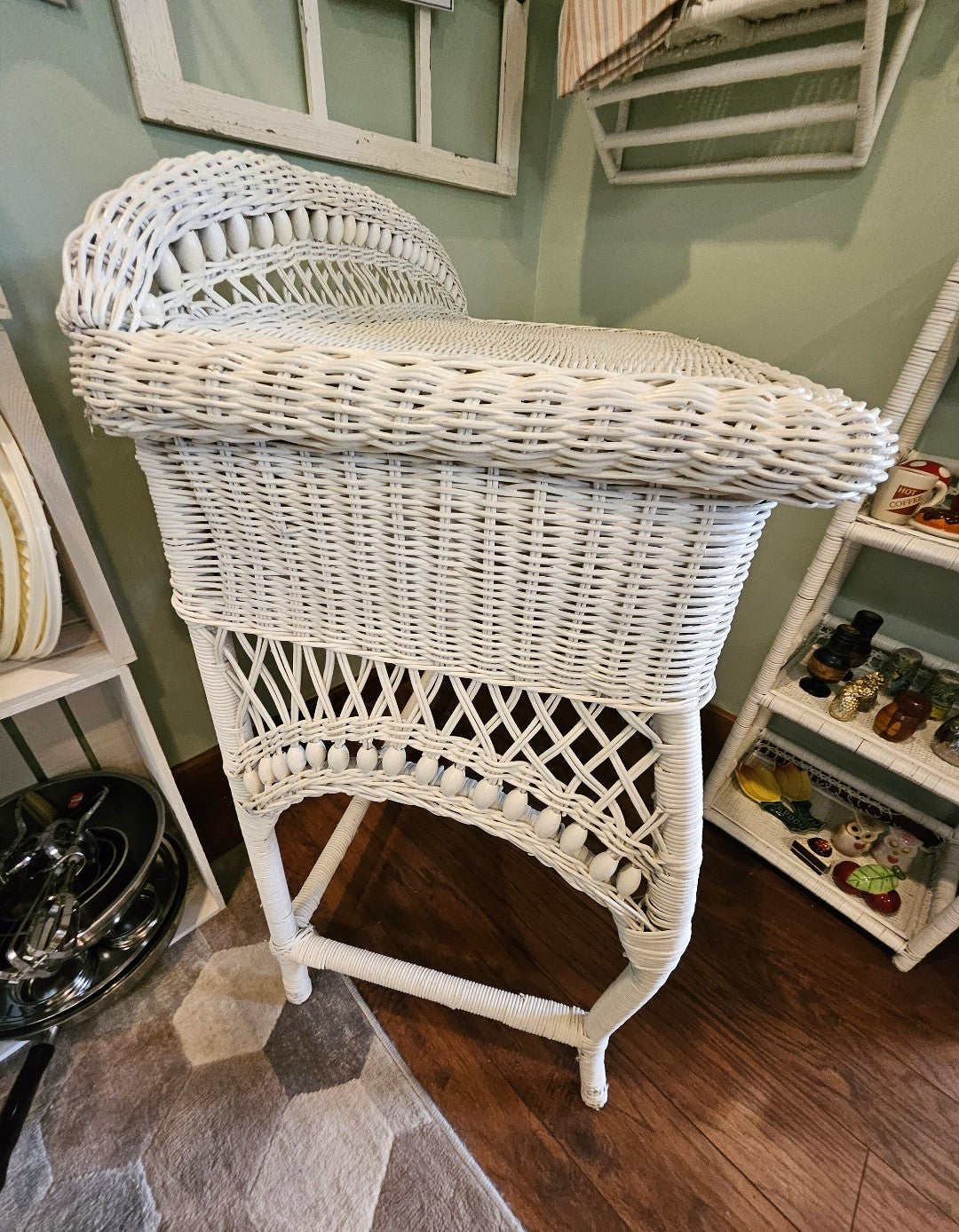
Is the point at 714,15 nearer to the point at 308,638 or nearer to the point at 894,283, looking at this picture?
the point at 894,283

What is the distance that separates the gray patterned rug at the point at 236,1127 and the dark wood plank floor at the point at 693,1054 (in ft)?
0.15

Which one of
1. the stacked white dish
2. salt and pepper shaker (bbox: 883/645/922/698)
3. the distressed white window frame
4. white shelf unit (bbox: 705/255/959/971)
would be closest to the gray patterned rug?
the stacked white dish

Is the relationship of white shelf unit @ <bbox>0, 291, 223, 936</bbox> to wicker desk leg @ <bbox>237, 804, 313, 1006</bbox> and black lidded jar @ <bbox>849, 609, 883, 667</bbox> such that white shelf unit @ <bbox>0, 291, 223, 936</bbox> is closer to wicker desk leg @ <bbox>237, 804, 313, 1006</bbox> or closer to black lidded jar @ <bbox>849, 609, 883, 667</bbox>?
wicker desk leg @ <bbox>237, 804, 313, 1006</bbox>

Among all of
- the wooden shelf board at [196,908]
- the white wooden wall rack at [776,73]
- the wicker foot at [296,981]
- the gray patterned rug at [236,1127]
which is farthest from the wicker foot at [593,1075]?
the white wooden wall rack at [776,73]

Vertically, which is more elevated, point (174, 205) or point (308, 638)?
point (174, 205)

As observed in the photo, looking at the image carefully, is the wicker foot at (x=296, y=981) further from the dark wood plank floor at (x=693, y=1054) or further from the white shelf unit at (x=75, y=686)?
the white shelf unit at (x=75, y=686)

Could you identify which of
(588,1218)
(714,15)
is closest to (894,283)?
(714,15)

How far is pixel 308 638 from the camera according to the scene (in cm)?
46

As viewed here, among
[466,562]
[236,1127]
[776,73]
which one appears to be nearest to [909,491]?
[776,73]

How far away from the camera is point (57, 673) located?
579 millimetres

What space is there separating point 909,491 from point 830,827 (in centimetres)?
59

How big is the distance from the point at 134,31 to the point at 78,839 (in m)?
0.92

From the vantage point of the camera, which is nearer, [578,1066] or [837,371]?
[578,1066]

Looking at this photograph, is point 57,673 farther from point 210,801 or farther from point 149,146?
point 149,146
